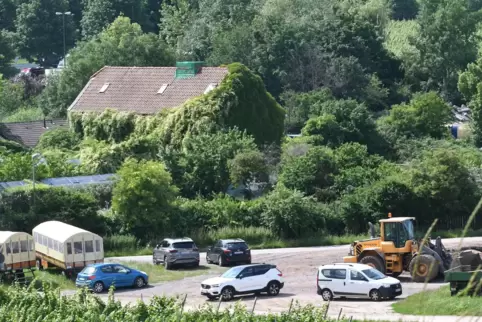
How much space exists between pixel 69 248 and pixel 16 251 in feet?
6.25

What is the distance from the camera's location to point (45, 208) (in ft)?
148

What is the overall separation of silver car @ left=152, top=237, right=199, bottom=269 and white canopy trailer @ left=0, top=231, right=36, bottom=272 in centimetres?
505

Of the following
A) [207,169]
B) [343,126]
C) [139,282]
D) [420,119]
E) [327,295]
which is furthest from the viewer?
[420,119]

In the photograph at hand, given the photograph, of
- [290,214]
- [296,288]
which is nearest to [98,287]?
[296,288]

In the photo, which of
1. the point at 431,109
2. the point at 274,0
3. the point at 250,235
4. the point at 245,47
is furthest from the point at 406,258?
the point at 274,0

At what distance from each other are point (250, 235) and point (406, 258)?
11743 millimetres

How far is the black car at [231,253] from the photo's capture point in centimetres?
4022

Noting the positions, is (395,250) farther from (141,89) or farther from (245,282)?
(141,89)

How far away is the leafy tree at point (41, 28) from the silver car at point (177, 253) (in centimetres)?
7433

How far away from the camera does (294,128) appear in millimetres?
69500

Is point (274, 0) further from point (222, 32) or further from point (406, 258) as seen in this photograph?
point (406, 258)

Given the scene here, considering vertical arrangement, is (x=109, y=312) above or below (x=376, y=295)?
above

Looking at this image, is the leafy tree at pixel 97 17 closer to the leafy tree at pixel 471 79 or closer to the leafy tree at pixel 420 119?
the leafy tree at pixel 471 79

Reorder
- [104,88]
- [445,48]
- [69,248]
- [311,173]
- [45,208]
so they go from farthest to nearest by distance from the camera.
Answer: [445,48] < [104,88] < [311,173] < [45,208] < [69,248]
